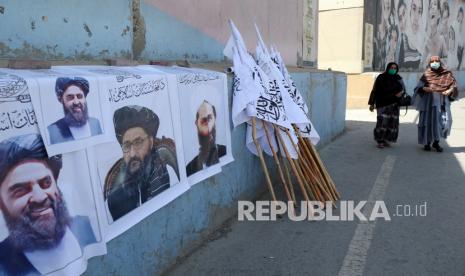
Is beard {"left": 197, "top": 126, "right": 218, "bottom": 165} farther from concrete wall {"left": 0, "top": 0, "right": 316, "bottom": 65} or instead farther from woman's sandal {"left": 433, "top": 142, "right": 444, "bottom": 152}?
woman's sandal {"left": 433, "top": 142, "right": 444, "bottom": 152}

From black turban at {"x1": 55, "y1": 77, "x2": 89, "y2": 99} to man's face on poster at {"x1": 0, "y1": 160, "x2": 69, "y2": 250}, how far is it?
13.3 inches

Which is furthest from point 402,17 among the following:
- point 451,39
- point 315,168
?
point 315,168

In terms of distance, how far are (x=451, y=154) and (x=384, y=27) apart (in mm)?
9392

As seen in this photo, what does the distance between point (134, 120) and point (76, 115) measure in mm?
499

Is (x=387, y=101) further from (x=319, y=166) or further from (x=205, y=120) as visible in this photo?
(x=205, y=120)

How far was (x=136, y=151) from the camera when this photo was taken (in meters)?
2.55

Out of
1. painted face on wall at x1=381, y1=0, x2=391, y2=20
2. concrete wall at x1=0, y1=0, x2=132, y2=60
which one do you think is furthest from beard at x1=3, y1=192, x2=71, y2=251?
painted face on wall at x1=381, y1=0, x2=391, y2=20

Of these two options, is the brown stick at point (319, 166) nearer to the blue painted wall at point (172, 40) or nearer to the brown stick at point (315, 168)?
the brown stick at point (315, 168)

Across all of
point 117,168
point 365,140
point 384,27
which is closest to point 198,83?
point 117,168

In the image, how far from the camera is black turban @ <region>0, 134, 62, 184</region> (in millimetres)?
1729

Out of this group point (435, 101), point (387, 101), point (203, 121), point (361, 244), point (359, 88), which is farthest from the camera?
point (359, 88)

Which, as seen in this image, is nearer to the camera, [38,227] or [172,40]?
[38,227]

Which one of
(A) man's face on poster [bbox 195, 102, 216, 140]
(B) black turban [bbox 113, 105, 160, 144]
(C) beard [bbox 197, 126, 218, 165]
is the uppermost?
(B) black turban [bbox 113, 105, 160, 144]

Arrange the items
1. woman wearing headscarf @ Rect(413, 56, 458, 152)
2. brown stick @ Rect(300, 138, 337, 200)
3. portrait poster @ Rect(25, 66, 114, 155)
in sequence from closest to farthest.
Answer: portrait poster @ Rect(25, 66, 114, 155) < brown stick @ Rect(300, 138, 337, 200) < woman wearing headscarf @ Rect(413, 56, 458, 152)
